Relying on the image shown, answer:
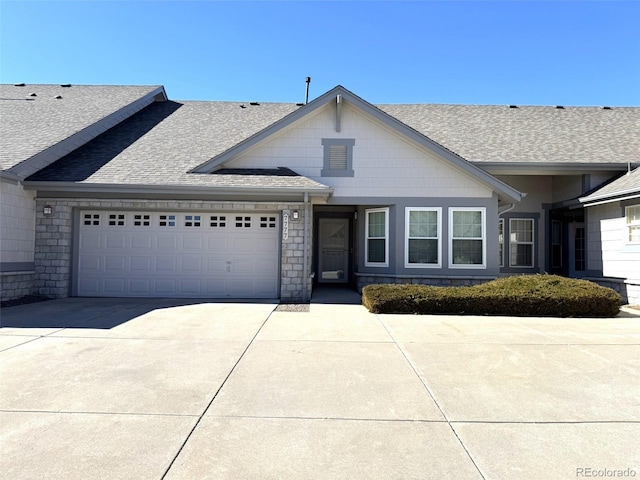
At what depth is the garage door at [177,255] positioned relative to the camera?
426 inches

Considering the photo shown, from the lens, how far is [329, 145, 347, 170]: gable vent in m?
11.6

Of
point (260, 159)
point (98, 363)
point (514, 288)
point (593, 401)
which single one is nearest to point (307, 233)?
point (260, 159)

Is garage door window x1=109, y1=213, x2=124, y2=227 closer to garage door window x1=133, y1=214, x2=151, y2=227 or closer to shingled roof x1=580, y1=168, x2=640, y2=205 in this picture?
garage door window x1=133, y1=214, x2=151, y2=227

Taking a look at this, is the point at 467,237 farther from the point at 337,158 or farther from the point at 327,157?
the point at 327,157

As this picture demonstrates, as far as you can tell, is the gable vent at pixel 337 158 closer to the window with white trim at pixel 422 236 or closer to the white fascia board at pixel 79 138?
the window with white trim at pixel 422 236

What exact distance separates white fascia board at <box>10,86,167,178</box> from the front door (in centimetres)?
804

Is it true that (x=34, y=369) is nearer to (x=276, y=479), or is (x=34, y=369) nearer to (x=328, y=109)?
(x=276, y=479)

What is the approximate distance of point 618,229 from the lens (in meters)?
11.4

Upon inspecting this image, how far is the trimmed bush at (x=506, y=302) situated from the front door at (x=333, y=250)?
17.7 feet

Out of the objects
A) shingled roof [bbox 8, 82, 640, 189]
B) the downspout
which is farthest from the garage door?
shingled roof [bbox 8, 82, 640, 189]

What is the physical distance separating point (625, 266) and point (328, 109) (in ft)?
30.9

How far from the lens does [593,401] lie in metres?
3.99

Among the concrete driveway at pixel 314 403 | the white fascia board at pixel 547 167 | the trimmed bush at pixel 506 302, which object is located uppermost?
the white fascia board at pixel 547 167

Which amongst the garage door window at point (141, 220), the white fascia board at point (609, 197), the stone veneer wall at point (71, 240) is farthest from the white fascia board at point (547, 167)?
the garage door window at point (141, 220)
